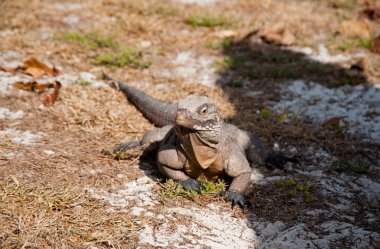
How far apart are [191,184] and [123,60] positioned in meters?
3.69

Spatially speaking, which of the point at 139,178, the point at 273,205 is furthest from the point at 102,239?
the point at 273,205

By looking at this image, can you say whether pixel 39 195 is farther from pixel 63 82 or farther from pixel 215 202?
pixel 63 82

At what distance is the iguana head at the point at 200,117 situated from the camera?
4004mm

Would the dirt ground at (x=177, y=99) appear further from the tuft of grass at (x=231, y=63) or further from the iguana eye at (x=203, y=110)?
the iguana eye at (x=203, y=110)

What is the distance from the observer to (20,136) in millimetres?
5281

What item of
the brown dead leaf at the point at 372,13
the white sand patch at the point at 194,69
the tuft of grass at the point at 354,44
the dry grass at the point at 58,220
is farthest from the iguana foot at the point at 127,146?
the brown dead leaf at the point at 372,13

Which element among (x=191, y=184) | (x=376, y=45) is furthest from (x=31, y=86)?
(x=376, y=45)

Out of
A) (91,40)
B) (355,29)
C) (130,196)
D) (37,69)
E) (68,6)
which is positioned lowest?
(130,196)

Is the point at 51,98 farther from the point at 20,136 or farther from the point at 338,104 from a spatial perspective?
the point at 338,104

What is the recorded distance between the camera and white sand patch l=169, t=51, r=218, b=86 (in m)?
7.36

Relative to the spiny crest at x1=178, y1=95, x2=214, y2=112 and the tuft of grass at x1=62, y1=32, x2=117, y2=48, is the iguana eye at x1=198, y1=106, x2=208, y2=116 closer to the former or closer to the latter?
the spiny crest at x1=178, y1=95, x2=214, y2=112

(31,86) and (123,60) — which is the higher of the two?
(123,60)

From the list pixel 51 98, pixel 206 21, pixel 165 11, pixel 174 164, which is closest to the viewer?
pixel 174 164

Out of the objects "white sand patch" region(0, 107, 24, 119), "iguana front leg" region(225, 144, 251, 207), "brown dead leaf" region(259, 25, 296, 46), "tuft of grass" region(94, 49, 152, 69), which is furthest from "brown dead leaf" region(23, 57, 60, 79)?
"brown dead leaf" region(259, 25, 296, 46)
